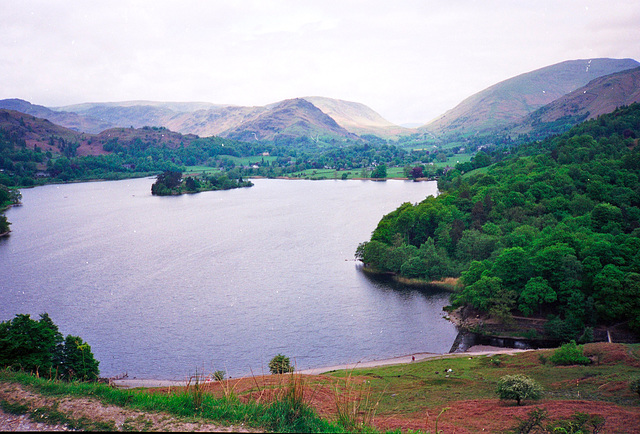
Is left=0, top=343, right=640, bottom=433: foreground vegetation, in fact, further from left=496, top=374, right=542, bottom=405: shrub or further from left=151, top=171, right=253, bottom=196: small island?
left=151, top=171, right=253, bottom=196: small island

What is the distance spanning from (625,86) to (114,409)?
709 ft

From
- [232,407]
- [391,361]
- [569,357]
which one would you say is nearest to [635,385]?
[569,357]

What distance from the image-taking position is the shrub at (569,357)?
86.5 feet

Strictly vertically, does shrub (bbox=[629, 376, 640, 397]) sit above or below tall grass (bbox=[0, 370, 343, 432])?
below

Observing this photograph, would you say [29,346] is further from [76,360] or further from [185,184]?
[185,184]

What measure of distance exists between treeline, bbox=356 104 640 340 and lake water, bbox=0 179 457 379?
4875 mm

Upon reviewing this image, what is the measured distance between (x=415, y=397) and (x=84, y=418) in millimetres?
17138

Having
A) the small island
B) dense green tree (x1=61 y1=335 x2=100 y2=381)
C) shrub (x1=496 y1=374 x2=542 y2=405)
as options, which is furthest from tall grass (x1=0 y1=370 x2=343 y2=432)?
the small island

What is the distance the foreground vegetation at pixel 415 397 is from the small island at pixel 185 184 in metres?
106

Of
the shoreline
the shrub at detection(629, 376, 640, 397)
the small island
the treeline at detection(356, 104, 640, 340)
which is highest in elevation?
the small island

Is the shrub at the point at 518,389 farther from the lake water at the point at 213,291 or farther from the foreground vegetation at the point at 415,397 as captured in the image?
the lake water at the point at 213,291

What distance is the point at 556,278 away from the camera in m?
37.5

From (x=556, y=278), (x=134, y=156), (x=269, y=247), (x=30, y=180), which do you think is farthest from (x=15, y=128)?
(x=556, y=278)

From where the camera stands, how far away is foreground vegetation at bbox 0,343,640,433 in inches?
386
